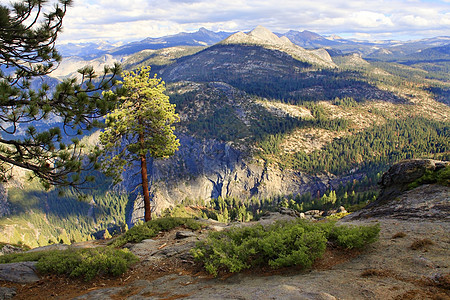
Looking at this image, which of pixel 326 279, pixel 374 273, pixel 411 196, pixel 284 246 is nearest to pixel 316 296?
pixel 326 279

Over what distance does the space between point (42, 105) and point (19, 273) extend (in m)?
9.05

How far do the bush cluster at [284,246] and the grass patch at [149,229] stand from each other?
11.4 meters

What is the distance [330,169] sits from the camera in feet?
640

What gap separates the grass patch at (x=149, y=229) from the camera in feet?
71.6

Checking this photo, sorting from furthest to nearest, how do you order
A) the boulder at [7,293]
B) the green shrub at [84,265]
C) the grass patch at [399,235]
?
the green shrub at [84,265] < the grass patch at [399,235] < the boulder at [7,293]

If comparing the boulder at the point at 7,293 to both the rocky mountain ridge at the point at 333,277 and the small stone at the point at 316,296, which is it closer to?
the rocky mountain ridge at the point at 333,277

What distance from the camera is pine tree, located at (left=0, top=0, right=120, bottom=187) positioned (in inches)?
403

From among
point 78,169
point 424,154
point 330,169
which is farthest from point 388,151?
point 78,169

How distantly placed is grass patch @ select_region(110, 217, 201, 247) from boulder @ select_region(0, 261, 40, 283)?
7.53 metres

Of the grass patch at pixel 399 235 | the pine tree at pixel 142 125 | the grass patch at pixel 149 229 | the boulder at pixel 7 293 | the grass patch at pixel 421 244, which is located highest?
the pine tree at pixel 142 125

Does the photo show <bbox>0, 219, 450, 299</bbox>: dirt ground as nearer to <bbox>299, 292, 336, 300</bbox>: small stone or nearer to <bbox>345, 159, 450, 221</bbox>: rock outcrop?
<bbox>299, 292, 336, 300</bbox>: small stone

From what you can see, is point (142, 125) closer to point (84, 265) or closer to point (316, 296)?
point (84, 265)

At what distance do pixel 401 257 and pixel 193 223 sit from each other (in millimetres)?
18823

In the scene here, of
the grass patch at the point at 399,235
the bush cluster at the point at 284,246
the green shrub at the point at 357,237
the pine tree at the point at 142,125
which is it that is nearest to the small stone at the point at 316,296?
the bush cluster at the point at 284,246
